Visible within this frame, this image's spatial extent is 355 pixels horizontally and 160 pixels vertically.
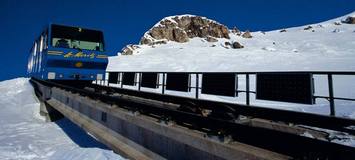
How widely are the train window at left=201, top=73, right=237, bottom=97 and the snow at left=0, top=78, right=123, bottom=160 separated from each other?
4.03 meters

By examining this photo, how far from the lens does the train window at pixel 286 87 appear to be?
21.8ft

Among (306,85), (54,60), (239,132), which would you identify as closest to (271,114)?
(306,85)

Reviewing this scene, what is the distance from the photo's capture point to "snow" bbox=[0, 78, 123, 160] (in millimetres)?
6062

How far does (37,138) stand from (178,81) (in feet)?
18.5

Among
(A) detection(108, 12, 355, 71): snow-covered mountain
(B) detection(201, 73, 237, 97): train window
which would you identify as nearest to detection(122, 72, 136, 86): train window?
(B) detection(201, 73, 237, 97): train window

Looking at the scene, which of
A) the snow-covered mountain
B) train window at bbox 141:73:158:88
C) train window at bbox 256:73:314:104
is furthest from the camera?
the snow-covered mountain

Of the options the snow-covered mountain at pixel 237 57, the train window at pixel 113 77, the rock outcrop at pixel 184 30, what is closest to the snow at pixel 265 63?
the snow-covered mountain at pixel 237 57

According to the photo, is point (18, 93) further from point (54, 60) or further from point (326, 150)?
point (326, 150)

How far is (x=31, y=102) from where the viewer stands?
1609cm

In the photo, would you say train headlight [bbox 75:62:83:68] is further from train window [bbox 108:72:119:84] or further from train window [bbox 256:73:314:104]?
train window [bbox 256:73:314:104]

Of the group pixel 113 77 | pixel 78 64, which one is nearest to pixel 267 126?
pixel 78 64

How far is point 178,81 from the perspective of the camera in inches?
481

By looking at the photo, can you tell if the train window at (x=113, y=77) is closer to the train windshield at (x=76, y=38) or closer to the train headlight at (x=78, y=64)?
the train windshield at (x=76, y=38)

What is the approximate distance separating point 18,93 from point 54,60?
21.4 feet
